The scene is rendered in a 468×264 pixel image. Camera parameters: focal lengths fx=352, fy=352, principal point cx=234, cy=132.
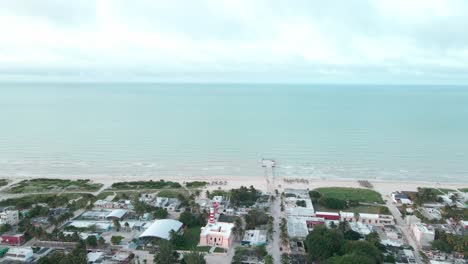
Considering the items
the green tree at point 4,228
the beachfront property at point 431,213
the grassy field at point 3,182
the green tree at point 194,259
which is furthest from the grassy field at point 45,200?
the beachfront property at point 431,213

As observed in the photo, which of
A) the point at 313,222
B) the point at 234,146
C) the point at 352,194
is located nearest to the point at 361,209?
the point at 352,194

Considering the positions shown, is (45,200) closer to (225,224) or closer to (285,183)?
(225,224)

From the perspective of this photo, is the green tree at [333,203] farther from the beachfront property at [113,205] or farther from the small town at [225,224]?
the beachfront property at [113,205]

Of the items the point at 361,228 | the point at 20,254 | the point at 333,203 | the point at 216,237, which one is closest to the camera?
the point at 20,254

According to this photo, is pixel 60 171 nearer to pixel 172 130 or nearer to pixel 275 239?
pixel 172 130

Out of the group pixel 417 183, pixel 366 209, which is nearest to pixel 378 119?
pixel 417 183

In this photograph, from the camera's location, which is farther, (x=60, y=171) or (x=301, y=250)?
(x=60, y=171)

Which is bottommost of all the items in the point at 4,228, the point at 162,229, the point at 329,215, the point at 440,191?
the point at 4,228
